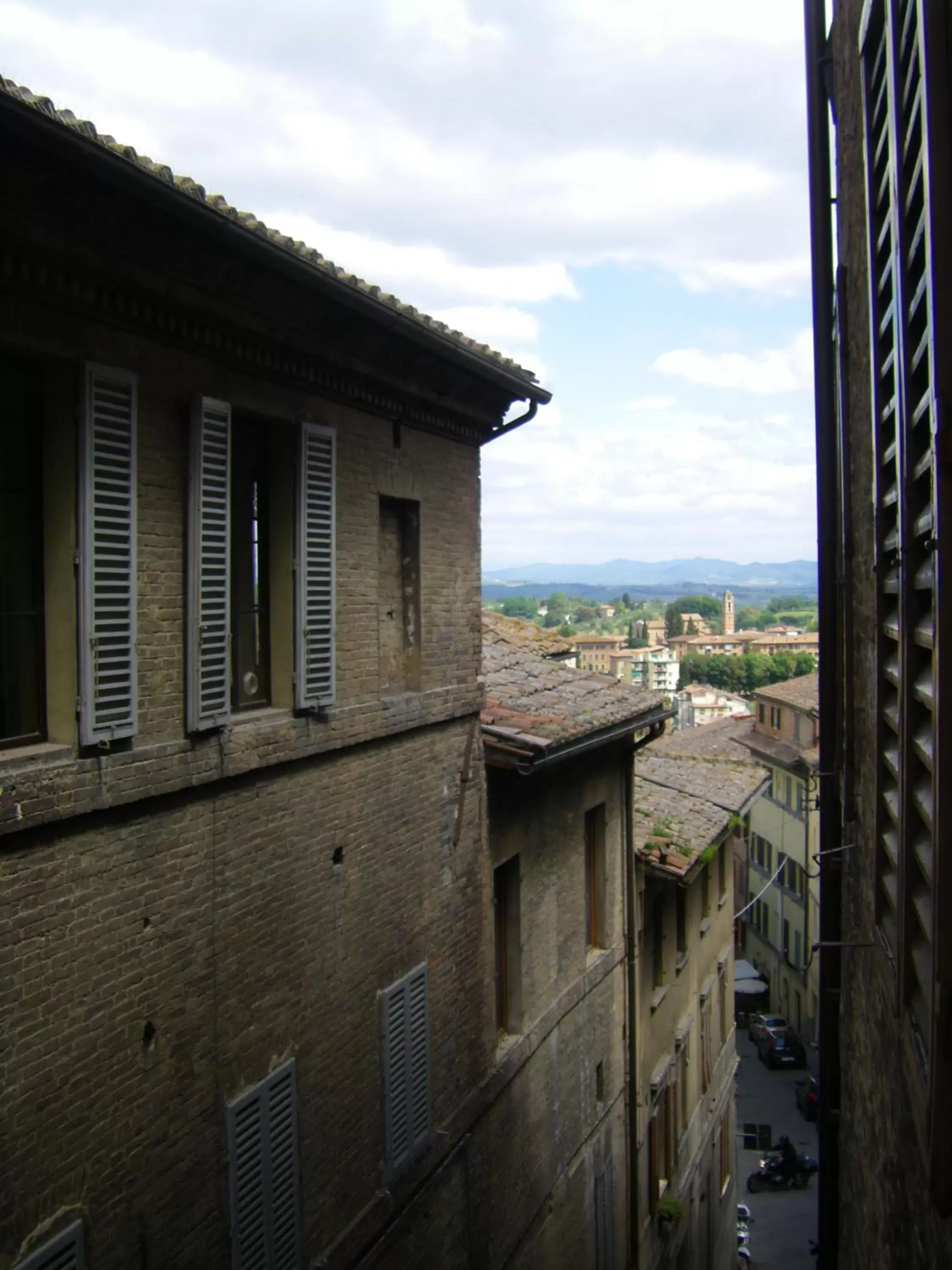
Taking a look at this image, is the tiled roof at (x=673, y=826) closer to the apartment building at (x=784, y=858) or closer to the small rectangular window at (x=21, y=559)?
the small rectangular window at (x=21, y=559)

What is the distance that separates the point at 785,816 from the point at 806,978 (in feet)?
18.4

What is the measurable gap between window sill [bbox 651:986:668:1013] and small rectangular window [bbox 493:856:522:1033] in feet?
17.1

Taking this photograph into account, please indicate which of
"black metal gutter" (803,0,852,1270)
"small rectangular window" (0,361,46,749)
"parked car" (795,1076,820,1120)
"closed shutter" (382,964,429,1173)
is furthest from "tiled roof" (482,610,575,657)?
"parked car" (795,1076,820,1120)

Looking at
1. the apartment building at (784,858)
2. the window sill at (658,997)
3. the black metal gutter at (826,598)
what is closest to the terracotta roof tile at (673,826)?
the window sill at (658,997)

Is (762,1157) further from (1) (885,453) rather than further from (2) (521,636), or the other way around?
(1) (885,453)

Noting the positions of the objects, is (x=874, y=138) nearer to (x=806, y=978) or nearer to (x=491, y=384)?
(x=491, y=384)

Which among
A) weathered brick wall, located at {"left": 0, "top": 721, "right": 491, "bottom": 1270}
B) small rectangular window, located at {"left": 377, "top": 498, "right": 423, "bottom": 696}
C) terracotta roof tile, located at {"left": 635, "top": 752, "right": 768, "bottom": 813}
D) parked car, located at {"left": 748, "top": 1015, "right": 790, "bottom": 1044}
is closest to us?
weathered brick wall, located at {"left": 0, "top": 721, "right": 491, "bottom": 1270}

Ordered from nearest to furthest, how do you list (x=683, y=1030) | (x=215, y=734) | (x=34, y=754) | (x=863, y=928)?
1. (x=34, y=754)
2. (x=215, y=734)
3. (x=863, y=928)
4. (x=683, y=1030)

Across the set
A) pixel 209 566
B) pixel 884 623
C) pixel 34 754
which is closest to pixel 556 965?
pixel 209 566

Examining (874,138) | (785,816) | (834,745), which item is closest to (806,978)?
(785,816)

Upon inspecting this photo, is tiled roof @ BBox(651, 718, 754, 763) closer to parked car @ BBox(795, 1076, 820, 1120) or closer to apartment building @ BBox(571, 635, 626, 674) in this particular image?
parked car @ BBox(795, 1076, 820, 1120)

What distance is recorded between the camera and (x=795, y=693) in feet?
133

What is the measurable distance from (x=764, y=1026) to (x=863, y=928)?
110 ft

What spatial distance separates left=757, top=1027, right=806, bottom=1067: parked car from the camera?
3572cm
